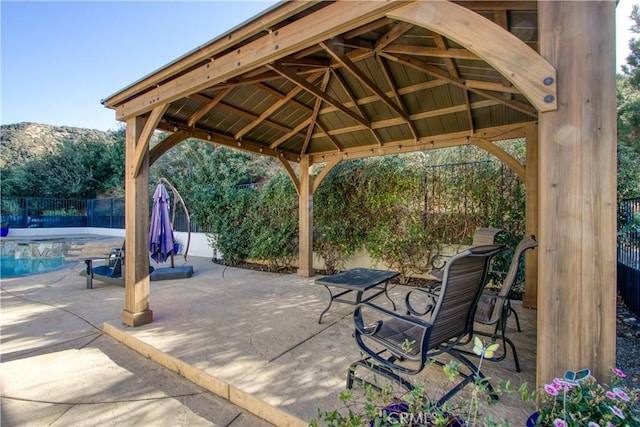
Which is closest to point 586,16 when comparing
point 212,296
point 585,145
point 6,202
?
point 585,145

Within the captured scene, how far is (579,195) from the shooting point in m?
1.41

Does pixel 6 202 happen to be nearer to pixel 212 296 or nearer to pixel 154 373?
pixel 212 296

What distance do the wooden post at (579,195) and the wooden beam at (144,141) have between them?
3.60 metres

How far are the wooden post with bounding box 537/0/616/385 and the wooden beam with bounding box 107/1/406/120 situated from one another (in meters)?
0.94

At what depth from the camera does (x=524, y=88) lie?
4.98 ft

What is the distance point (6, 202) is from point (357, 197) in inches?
906

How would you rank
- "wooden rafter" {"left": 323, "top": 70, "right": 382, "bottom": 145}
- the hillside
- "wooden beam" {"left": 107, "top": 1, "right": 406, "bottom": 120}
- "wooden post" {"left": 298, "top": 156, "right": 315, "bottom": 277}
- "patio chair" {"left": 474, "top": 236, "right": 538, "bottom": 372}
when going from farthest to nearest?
1. the hillside
2. "wooden post" {"left": 298, "top": 156, "right": 315, "bottom": 277}
3. "wooden rafter" {"left": 323, "top": 70, "right": 382, "bottom": 145}
4. "patio chair" {"left": 474, "top": 236, "right": 538, "bottom": 372}
5. "wooden beam" {"left": 107, "top": 1, "right": 406, "bottom": 120}

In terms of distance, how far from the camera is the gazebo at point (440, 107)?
1395 mm

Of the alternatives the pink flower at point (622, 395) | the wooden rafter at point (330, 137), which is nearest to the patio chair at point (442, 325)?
the pink flower at point (622, 395)

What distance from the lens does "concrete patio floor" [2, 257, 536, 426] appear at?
2172 millimetres

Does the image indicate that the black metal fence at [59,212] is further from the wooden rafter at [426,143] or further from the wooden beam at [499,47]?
the wooden beam at [499,47]

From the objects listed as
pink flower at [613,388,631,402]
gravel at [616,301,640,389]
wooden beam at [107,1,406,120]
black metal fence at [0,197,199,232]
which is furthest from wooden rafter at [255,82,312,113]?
black metal fence at [0,197,199,232]

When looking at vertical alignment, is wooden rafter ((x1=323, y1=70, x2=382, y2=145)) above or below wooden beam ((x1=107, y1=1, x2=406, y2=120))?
above

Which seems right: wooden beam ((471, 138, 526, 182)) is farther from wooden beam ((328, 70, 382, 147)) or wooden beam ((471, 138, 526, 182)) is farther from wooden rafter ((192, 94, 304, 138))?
wooden rafter ((192, 94, 304, 138))
